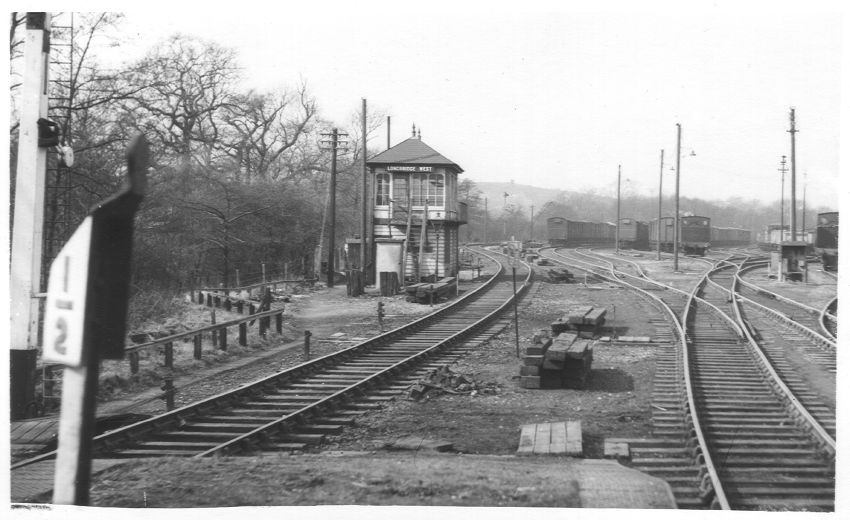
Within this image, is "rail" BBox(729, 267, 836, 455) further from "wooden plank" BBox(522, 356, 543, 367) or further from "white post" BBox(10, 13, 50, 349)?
"white post" BBox(10, 13, 50, 349)

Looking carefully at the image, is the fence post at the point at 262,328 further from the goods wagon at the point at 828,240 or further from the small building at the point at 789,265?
the goods wagon at the point at 828,240

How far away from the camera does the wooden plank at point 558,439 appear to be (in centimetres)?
552

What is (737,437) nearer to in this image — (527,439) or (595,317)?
(527,439)

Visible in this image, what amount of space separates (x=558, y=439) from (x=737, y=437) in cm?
174

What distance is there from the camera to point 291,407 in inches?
289

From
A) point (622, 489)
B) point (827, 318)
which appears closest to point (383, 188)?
point (827, 318)

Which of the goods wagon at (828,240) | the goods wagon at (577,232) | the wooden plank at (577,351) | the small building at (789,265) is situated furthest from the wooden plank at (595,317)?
the goods wagon at (577,232)

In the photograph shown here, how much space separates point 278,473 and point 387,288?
1514 cm

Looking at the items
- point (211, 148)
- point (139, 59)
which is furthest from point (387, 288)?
point (139, 59)

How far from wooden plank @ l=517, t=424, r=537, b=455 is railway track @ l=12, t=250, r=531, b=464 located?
1804 millimetres

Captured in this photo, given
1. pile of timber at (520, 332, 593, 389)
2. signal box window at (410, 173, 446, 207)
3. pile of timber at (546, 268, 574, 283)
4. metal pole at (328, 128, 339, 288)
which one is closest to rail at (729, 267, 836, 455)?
pile of timber at (520, 332, 593, 389)

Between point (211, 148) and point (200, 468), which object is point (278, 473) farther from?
point (211, 148)

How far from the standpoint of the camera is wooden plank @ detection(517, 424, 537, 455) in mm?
5566

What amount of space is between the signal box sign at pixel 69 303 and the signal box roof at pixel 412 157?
21559 mm
